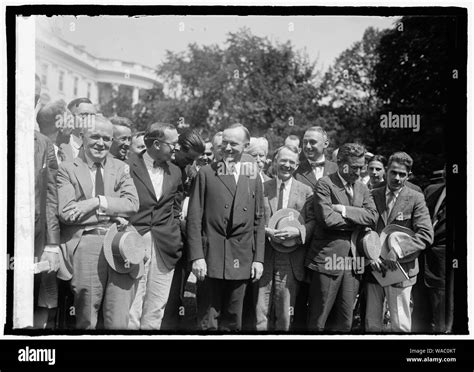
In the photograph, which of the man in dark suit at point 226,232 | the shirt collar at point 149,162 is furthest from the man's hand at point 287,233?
the shirt collar at point 149,162

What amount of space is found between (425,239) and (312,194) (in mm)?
1036

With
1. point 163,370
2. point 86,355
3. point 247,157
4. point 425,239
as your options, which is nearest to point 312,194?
point 247,157

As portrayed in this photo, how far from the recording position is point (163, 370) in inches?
241

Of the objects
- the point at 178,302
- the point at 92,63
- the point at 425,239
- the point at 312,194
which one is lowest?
the point at 178,302

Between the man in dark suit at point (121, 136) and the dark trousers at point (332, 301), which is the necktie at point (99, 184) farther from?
the dark trousers at point (332, 301)

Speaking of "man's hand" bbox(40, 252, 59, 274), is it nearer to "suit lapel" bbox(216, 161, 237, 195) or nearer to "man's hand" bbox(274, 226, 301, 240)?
"suit lapel" bbox(216, 161, 237, 195)

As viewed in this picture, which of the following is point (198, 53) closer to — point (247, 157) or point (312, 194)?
point (247, 157)

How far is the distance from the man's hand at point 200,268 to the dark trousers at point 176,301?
15 centimetres

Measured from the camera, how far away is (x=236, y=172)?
611cm

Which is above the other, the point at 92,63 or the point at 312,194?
the point at 92,63

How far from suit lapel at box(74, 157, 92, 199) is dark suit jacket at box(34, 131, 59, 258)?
0.61ft

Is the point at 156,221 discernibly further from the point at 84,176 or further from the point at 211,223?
the point at 84,176

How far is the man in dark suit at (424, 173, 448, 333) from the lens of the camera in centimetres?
635

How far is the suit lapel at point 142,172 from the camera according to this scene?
19.8 ft
